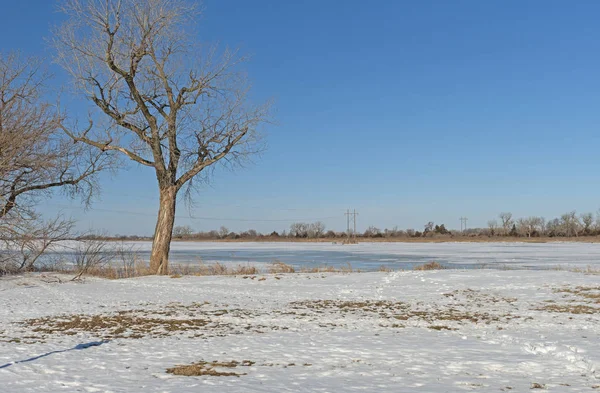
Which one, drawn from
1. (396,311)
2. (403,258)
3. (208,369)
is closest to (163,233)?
(396,311)

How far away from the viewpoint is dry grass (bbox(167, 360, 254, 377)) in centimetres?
734

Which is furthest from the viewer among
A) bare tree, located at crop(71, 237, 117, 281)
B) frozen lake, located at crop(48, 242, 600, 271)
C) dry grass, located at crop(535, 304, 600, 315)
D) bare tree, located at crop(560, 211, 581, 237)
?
bare tree, located at crop(560, 211, 581, 237)

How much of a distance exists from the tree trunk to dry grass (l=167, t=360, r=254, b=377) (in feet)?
54.0

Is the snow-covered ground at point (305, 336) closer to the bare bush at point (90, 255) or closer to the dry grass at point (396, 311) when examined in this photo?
the dry grass at point (396, 311)

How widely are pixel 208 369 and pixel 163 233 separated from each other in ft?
56.0

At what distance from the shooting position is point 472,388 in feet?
21.7

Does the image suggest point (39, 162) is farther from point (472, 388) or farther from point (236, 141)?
point (472, 388)

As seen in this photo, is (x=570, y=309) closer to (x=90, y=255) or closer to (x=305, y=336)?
(x=305, y=336)

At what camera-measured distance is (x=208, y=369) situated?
7.61m

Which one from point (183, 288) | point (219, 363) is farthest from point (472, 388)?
point (183, 288)

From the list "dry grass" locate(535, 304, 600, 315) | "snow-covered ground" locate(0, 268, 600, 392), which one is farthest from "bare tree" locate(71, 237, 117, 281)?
Result: "dry grass" locate(535, 304, 600, 315)

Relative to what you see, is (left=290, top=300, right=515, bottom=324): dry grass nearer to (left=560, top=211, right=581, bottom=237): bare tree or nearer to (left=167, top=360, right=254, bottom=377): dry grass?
(left=167, top=360, right=254, bottom=377): dry grass

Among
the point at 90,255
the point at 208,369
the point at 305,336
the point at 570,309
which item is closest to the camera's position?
the point at 208,369

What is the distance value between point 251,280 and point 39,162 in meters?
8.86
